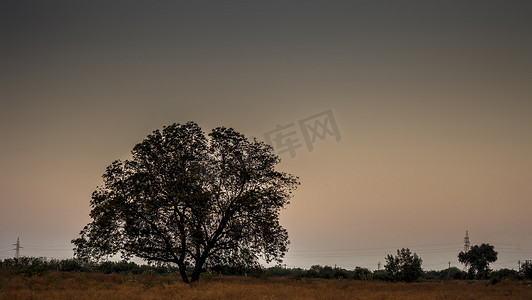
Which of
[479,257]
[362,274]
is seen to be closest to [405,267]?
[362,274]

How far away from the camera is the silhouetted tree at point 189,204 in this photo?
31.6 metres

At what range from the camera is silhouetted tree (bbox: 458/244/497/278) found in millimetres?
90875

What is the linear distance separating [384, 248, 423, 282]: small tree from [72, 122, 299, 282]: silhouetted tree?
2069 cm

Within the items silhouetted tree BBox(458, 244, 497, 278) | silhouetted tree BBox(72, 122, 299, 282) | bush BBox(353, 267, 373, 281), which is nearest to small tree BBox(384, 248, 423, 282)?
bush BBox(353, 267, 373, 281)

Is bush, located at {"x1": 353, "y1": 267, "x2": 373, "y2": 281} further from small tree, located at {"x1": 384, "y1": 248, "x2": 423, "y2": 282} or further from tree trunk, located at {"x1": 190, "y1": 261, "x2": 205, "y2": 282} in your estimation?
tree trunk, located at {"x1": 190, "y1": 261, "x2": 205, "y2": 282}

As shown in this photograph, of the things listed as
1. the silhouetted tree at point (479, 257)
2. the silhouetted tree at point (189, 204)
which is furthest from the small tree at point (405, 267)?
the silhouetted tree at point (479, 257)

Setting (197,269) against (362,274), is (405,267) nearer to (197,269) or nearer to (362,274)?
(362,274)

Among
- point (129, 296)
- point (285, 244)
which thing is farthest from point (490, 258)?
point (129, 296)

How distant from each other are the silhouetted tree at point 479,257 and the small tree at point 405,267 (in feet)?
178

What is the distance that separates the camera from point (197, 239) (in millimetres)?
30234

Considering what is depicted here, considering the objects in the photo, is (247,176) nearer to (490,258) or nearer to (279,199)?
(279,199)

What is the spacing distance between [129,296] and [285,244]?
1496cm

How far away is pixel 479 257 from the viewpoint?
9238 centimetres

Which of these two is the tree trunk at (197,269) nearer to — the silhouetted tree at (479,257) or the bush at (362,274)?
the bush at (362,274)
